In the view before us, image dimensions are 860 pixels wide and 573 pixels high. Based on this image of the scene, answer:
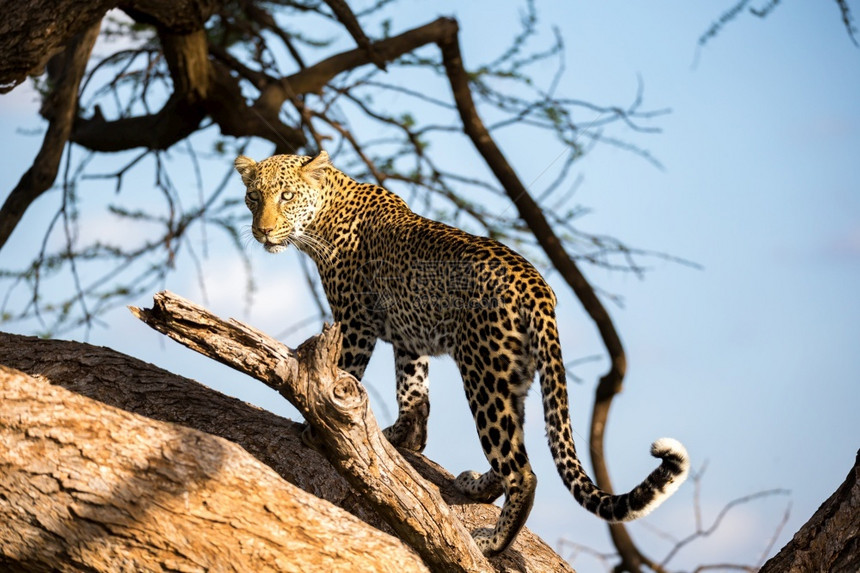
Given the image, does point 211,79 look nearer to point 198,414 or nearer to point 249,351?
point 198,414

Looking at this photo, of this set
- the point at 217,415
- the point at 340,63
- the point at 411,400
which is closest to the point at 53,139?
the point at 340,63

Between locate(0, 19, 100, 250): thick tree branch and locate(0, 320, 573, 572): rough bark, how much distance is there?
184 cm

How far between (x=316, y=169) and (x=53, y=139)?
274 centimetres

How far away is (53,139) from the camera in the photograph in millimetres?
7234

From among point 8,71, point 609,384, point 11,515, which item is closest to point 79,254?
point 8,71

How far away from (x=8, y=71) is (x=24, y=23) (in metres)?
0.34

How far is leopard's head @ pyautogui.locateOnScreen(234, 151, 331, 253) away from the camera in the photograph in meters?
5.34

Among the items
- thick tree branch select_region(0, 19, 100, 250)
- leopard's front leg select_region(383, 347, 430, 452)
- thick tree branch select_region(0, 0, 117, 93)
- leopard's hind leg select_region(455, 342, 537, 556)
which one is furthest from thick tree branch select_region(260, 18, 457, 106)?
leopard's hind leg select_region(455, 342, 537, 556)

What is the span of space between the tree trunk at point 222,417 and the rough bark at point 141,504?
1031 millimetres

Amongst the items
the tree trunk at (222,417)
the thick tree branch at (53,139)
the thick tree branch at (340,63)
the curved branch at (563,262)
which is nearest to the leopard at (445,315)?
the tree trunk at (222,417)

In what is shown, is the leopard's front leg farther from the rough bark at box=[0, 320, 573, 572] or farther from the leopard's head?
the leopard's head

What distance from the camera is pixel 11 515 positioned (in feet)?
11.1

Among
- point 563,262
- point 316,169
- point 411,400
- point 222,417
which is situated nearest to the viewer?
point 222,417

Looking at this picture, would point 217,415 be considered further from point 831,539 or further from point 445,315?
point 831,539
